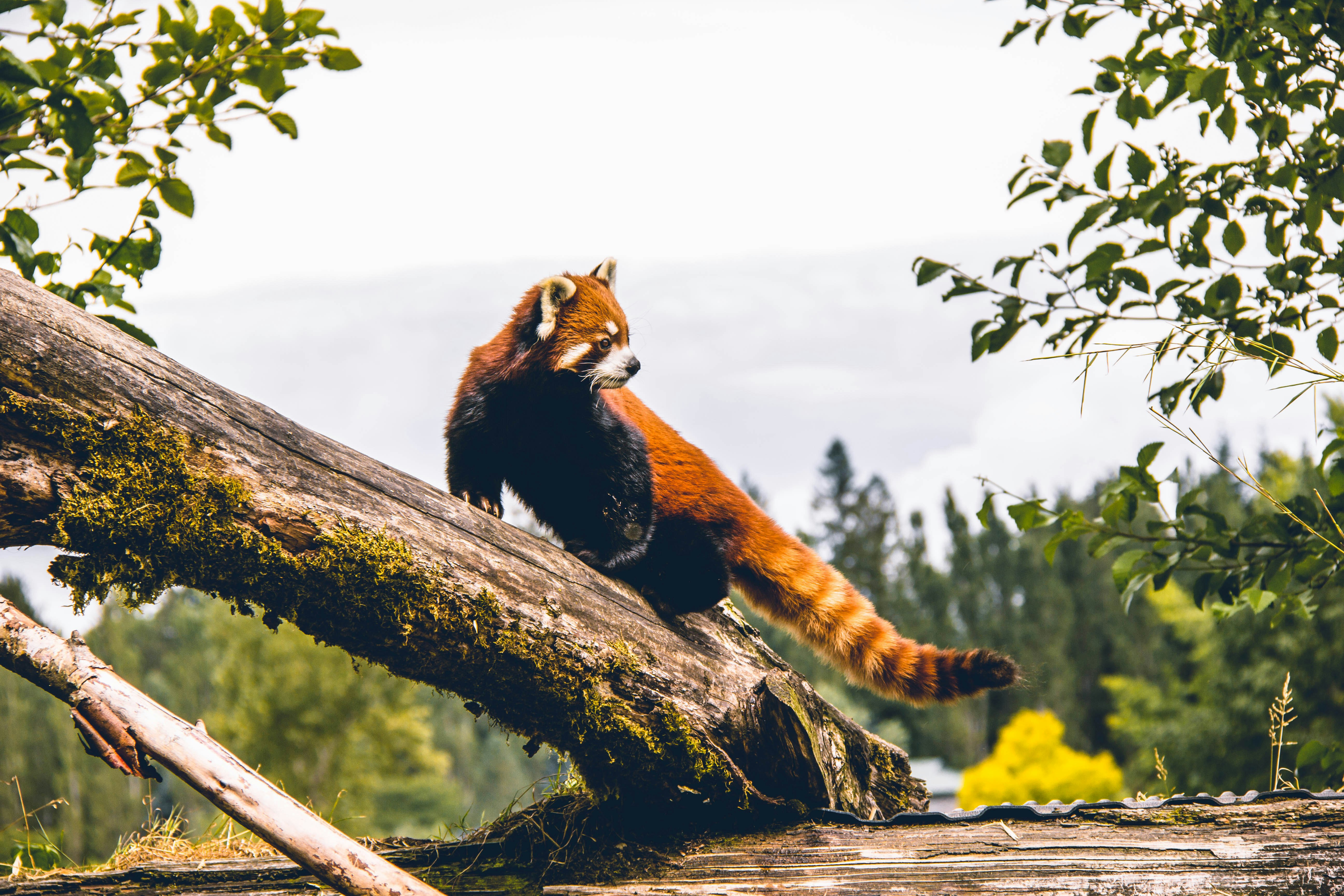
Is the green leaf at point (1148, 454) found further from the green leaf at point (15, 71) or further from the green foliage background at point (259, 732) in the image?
the green foliage background at point (259, 732)

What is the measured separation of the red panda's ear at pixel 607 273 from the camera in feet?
14.6

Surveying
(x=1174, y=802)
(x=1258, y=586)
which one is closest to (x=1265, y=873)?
(x=1174, y=802)

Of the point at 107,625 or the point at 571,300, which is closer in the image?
the point at 571,300

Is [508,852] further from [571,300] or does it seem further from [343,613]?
[571,300]

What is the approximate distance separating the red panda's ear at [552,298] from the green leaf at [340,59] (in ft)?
3.78

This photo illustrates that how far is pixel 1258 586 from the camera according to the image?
3414mm

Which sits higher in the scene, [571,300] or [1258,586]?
[571,300]

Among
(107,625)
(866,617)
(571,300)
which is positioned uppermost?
(571,300)

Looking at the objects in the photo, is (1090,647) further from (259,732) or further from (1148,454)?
(1148,454)

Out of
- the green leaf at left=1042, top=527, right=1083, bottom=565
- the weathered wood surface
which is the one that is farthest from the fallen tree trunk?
the green leaf at left=1042, top=527, right=1083, bottom=565

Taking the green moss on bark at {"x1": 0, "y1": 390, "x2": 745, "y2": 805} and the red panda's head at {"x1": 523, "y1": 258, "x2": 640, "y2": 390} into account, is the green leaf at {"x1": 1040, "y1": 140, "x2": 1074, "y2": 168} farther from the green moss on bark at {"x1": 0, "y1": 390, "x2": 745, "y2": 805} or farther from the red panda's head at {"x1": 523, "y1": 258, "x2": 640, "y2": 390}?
the green moss on bark at {"x1": 0, "y1": 390, "x2": 745, "y2": 805}

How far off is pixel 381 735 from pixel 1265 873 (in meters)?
30.1

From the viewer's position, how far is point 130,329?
333 centimetres

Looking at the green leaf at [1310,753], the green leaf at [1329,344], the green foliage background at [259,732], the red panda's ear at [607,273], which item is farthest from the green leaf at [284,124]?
the green foliage background at [259,732]
